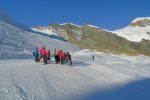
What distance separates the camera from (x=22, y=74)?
74.9 ft

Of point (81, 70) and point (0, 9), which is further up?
point (0, 9)

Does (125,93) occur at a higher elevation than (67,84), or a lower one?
lower

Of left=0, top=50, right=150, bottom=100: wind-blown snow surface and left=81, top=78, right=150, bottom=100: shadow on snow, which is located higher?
left=0, top=50, right=150, bottom=100: wind-blown snow surface

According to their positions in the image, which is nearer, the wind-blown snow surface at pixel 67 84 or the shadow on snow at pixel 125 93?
the wind-blown snow surface at pixel 67 84

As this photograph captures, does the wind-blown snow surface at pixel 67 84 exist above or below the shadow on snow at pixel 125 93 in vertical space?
above

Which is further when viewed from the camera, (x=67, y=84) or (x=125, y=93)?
(x=125, y=93)

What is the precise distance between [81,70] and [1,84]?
422 inches

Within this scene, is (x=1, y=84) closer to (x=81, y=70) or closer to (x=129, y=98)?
(x=129, y=98)

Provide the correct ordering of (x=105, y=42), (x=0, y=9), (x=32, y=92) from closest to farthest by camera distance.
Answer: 1. (x=32, y=92)
2. (x=0, y=9)
3. (x=105, y=42)

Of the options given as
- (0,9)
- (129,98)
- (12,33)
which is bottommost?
(129,98)

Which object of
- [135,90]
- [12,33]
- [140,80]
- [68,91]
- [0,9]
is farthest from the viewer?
[0,9]

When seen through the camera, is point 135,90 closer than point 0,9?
Yes

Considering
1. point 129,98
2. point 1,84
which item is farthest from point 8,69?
point 129,98

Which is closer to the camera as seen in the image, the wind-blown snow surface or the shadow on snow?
the wind-blown snow surface
